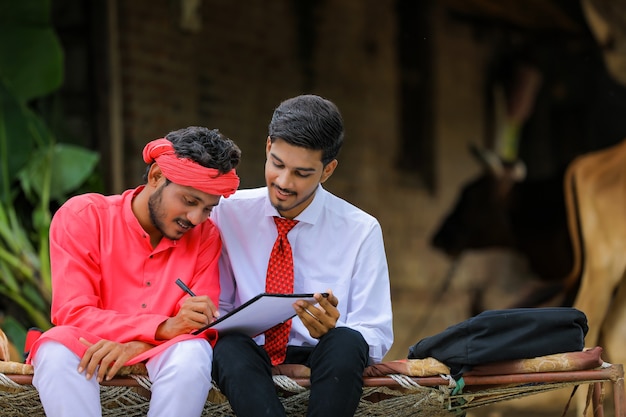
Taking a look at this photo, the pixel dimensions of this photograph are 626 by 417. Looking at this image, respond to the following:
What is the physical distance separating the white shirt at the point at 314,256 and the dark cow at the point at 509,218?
559cm

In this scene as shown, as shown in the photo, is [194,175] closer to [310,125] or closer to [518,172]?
[310,125]

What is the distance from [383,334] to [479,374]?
29cm

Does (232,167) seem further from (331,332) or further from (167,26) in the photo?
(167,26)

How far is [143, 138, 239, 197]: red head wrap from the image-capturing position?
322 centimetres

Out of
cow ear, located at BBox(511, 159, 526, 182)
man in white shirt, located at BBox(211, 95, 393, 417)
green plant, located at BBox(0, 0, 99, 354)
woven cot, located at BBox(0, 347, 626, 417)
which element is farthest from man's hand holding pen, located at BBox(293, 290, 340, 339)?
cow ear, located at BBox(511, 159, 526, 182)

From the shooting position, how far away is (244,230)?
352 centimetres

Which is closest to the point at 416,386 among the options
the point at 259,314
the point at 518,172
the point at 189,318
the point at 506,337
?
the point at 506,337

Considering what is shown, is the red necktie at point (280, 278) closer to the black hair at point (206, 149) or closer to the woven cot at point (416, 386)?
the woven cot at point (416, 386)

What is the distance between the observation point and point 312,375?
10.2 ft

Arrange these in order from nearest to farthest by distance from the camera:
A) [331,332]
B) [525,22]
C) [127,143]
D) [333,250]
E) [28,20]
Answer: [331,332]
[333,250]
[28,20]
[127,143]
[525,22]

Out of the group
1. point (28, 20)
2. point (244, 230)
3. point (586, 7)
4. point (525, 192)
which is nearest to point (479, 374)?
point (244, 230)

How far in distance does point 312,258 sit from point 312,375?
0.48 meters

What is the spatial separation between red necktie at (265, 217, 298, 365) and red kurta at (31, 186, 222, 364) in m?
0.17

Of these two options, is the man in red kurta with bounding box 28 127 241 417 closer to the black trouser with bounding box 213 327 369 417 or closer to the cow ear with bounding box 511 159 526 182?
the black trouser with bounding box 213 327 369 417
